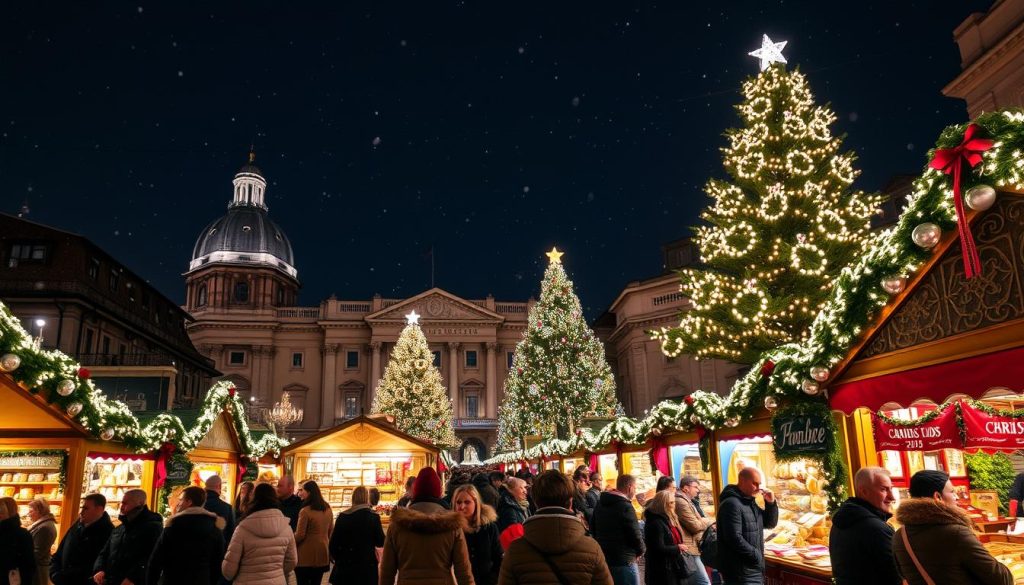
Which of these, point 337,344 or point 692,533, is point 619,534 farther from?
point 337,344

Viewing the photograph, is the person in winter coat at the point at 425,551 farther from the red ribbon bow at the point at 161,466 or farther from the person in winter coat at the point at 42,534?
the red ribbon bow at the point at 161,466

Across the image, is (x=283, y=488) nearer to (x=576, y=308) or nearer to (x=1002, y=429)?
(x=1002, y=429)

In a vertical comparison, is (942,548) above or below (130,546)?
above

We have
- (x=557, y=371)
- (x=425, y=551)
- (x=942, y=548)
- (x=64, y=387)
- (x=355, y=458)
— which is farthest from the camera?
(x=557, y=371)

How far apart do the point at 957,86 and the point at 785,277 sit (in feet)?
35.6

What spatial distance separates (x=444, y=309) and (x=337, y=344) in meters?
10.4

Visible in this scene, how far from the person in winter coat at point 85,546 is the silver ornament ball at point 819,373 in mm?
7142

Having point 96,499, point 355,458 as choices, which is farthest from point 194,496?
point 355,458

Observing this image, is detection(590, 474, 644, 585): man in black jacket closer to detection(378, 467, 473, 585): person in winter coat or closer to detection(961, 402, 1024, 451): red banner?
detection(378, 467, 473, 585): person in winter coat

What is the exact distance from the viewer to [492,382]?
62.0 meters

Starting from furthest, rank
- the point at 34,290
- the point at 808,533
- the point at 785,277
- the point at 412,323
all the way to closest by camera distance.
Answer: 1. the point at 412,323
2. the point at 34,290
3. the point at 785,277
4. the point at 808,533

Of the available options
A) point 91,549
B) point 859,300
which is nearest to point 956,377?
point 859,300

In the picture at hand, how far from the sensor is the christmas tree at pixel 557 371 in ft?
109

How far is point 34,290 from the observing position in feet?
99.4
